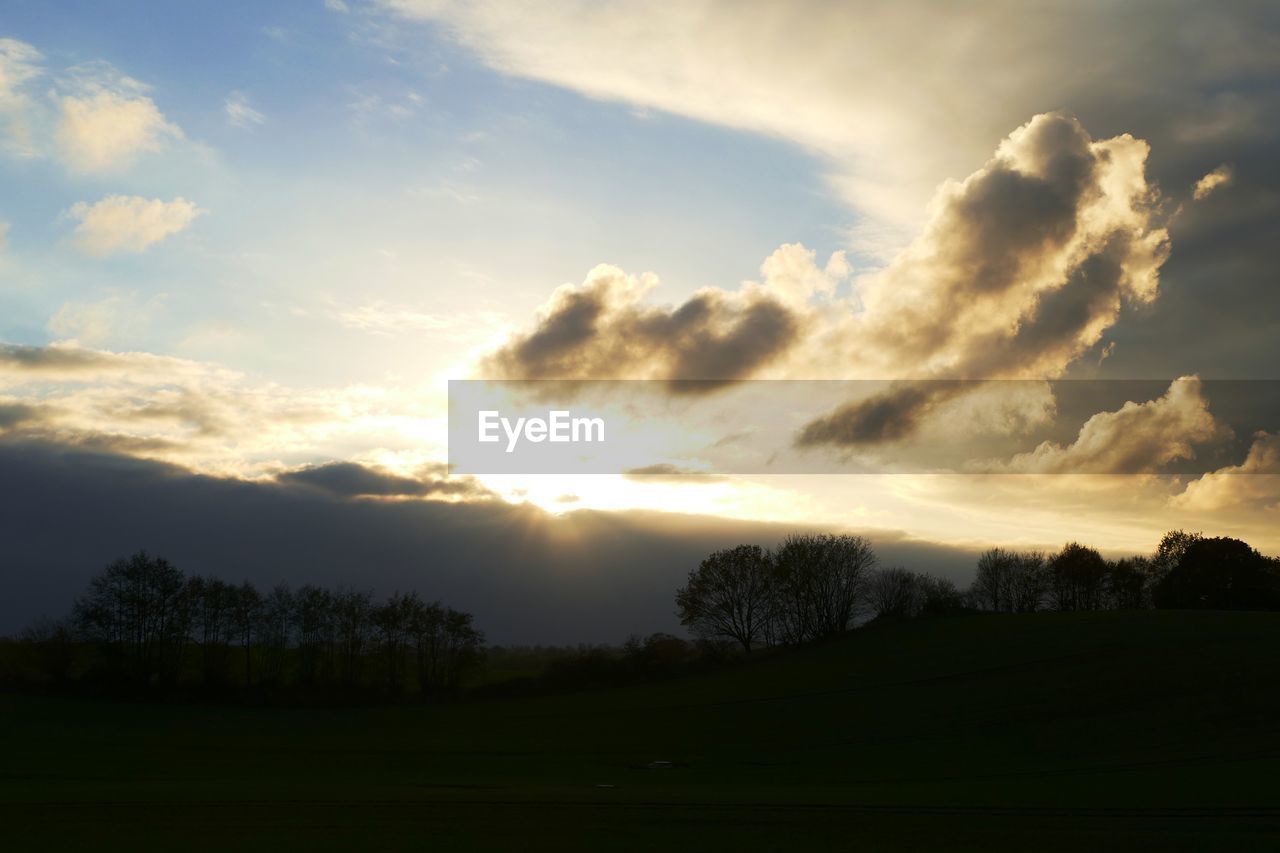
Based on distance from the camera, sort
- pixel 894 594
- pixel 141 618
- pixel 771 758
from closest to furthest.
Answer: pixel 771 758 → pixel 141 618 → pixel 894 594

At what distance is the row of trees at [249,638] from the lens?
85.4 meters

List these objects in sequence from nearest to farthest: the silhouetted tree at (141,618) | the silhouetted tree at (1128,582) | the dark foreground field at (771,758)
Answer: the dark foreground field at (771,758) < the silhouetted tree at (141,618) < the silhouetted tree at (1128,582)

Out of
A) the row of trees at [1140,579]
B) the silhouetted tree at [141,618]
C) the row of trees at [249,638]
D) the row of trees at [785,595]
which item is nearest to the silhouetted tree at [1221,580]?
the row of trees at [1140,579]

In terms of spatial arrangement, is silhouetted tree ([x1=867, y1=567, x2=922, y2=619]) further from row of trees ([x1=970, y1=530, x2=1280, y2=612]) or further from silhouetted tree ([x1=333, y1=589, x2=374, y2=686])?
silhouetted tree ([x1=333, y1=589, x2=374, y2=686])

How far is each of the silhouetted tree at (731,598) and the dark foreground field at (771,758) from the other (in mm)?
12205

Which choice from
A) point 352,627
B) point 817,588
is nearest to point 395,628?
point 352,627

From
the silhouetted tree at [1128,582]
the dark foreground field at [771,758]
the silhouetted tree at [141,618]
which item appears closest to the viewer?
the dark foreground field at [771,758]

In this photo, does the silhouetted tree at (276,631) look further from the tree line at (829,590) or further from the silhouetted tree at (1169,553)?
the silhouetted tree at (1169,553)

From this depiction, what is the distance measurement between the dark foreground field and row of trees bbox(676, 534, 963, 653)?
37.2 ft

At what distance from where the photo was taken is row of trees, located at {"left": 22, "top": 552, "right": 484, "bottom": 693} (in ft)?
280

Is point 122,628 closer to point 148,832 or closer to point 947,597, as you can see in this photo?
point 148,832

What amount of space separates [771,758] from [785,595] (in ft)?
187

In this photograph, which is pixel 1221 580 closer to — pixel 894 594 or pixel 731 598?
pixel 894 594

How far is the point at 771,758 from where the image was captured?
1757 inches
